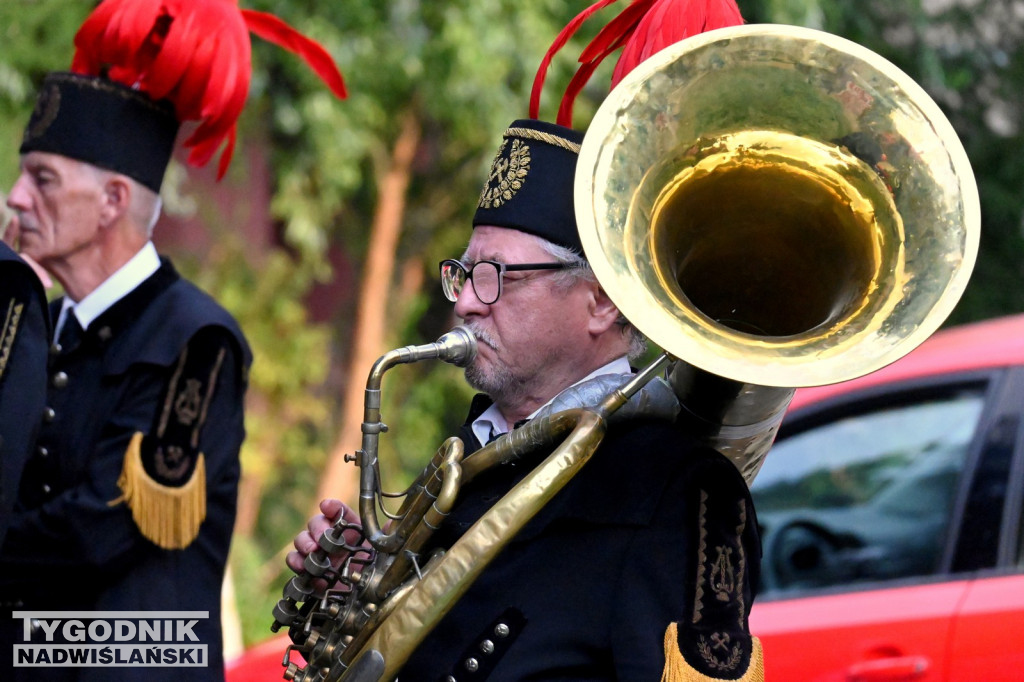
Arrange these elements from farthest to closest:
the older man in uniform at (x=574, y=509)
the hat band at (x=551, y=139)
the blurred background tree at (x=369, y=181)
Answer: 1. the blurred background tree at (x=369, y=181)
2. the hat band at (x=551, y=139)
3. the older man in uniform at (x=574, y=509)

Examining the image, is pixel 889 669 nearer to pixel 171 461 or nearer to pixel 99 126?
pixel 171 461

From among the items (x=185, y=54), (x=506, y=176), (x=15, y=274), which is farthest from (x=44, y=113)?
(x=506, y=176)

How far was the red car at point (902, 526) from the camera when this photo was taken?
312cm

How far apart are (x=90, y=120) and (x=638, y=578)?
203 cm

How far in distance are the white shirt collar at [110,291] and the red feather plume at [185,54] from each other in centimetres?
36

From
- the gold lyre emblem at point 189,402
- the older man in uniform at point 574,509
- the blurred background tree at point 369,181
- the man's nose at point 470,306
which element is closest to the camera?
the older man in uniform at point 574,509

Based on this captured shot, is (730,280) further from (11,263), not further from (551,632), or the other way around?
(11,263)

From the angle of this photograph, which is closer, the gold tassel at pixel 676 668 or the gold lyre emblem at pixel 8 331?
the gold tassel at pixel 676 668

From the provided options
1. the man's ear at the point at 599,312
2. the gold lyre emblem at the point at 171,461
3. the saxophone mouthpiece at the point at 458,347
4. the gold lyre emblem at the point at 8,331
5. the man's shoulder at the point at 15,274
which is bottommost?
the gold lyre emblem at the point at 171,461

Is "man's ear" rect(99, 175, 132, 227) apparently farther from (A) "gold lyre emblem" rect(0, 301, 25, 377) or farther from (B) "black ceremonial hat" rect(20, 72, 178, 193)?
(A) "gold lyre emblem" rect(0, 301, 25, 377)

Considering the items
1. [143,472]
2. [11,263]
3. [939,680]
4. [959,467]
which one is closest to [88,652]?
[143,472]

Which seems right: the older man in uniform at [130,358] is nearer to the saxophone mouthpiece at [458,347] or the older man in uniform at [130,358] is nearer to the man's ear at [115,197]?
the man's ear at [115,197]

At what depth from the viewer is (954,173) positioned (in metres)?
1.97

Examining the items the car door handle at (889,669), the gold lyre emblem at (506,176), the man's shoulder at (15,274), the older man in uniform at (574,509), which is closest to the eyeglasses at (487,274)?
the older man in uniform at (574,509)
